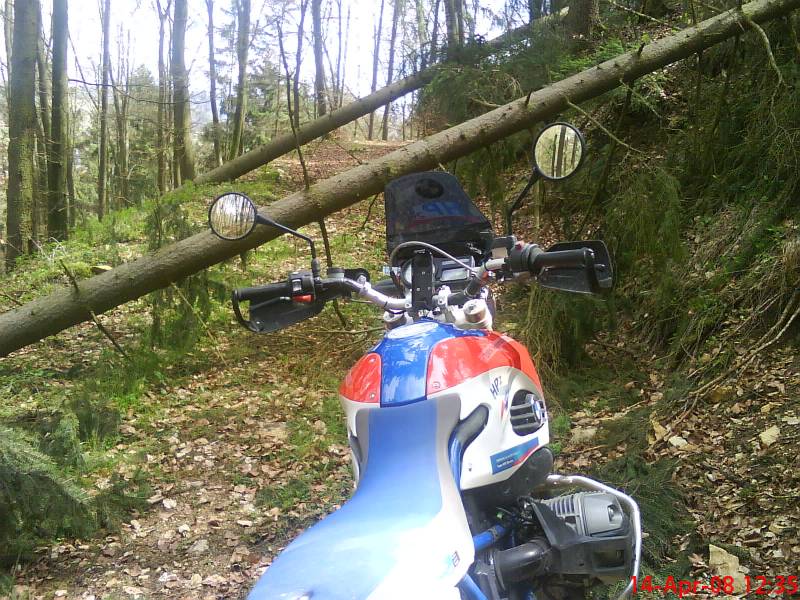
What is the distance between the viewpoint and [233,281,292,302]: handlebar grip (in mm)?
2814

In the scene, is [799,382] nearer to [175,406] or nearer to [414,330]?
[414,330]

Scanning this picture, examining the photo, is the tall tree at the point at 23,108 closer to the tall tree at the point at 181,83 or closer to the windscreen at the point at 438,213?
the tall tree at the point at 181,83

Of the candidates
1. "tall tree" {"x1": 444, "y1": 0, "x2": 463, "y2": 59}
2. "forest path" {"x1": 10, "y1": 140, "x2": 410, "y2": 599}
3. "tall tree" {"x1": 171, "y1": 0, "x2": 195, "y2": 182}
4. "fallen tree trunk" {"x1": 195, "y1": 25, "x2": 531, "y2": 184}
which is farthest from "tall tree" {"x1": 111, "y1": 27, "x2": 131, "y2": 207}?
"forest path" {"x1": 10, "y1": 140, "x2": 410, "y2": 599}

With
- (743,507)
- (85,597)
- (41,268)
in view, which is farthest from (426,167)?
(41,268)

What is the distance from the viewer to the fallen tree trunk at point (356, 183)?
221 inches

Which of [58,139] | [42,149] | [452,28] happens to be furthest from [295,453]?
[42,149]

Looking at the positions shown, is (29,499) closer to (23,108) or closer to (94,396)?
(94,396)

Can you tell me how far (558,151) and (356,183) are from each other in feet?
10.5

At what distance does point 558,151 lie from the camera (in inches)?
109

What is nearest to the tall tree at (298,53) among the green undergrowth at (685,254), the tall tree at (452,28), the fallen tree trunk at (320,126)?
the tall tree at (452,28)

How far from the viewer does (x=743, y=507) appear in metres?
3.51

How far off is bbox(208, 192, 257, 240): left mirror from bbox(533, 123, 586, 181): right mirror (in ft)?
4.14

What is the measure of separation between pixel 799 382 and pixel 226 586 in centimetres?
374

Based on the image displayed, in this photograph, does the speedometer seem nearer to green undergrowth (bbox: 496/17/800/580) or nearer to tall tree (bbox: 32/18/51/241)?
green undergrowth (bbox: 496/17/800/580)
